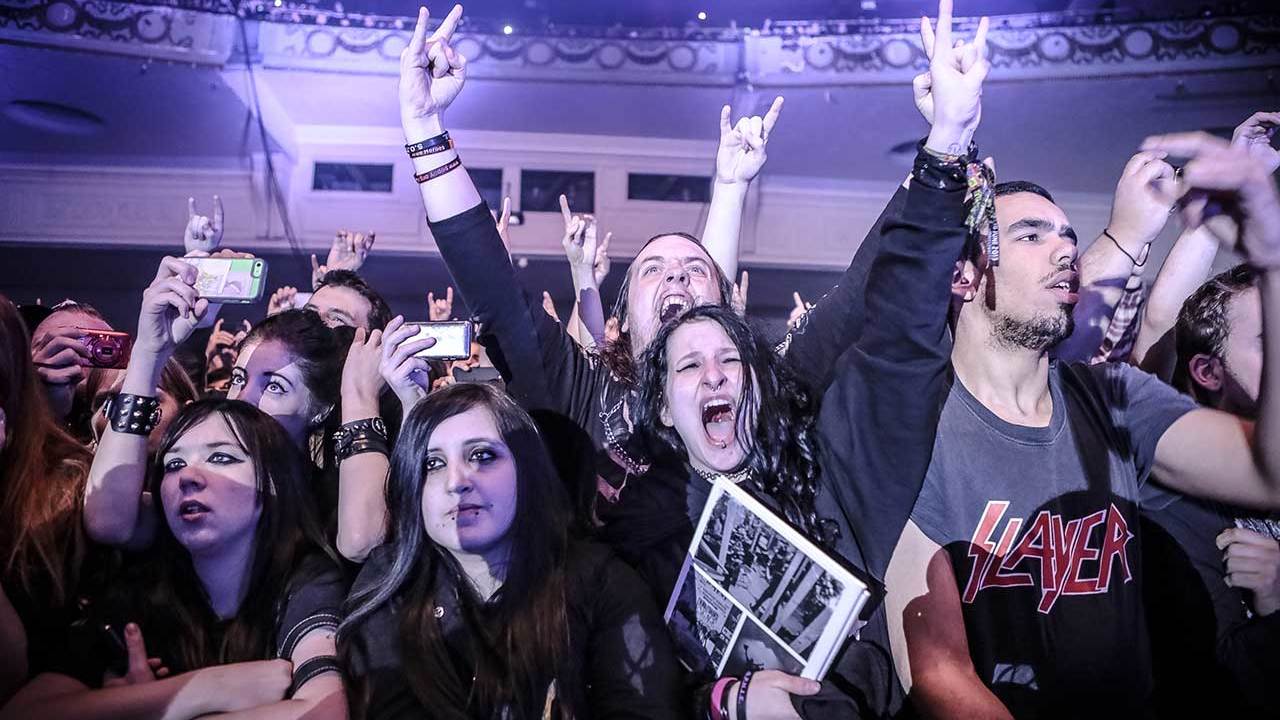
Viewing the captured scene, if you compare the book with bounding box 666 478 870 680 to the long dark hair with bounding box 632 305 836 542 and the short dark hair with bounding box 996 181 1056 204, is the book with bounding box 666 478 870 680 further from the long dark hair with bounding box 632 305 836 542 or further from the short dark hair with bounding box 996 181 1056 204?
the short dark hair with bounding box 996 181 1056 204

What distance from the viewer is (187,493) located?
66.2 inches

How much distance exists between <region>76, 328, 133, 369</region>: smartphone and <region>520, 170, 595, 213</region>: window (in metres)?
5.81

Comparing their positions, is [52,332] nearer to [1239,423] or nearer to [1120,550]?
[1120,550]

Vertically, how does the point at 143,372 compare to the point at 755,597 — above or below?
above

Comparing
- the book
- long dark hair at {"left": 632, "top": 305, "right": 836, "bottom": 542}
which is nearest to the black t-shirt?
long dark hair at {"left": 632, "top": 305, "right": 836, "bottom": 542}

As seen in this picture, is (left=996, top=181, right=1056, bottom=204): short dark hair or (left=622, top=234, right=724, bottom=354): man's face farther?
(left=622, top=234, right=724, bottom=354): man's face

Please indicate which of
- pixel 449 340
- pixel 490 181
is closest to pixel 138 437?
pixel 449 340

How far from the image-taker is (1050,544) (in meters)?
1.56

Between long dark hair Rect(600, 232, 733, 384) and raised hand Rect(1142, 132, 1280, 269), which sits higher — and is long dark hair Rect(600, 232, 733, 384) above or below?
below

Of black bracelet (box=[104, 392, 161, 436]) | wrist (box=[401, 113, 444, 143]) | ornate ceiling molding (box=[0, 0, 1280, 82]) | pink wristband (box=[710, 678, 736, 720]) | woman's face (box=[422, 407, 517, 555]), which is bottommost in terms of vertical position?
pink wristband (box=[710, 678, 736, 720])

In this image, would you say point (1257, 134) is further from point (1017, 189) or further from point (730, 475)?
point (730, 475)

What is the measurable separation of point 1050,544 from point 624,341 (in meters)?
1.25

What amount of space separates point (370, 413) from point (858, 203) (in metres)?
7.02

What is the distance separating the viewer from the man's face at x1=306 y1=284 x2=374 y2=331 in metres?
2.51
